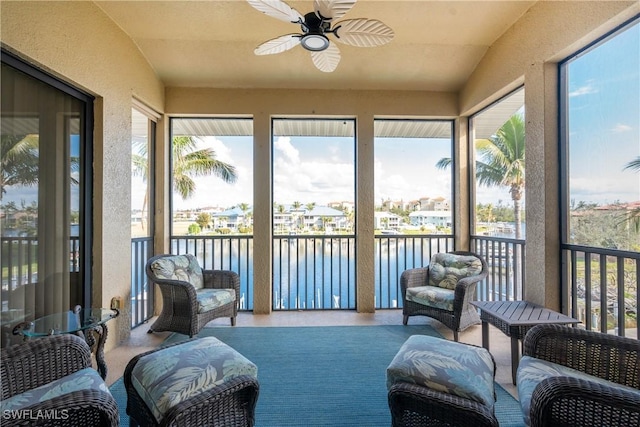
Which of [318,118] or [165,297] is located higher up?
[318,118]

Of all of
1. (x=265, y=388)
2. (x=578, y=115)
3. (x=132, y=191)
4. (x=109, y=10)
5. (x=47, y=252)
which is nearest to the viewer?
(x=265, y=388)

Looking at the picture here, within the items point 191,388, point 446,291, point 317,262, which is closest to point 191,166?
point 317,262

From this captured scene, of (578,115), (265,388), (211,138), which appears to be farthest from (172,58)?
(578,115)

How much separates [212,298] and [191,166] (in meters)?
1.88

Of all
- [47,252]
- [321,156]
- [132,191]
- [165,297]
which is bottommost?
[165,297]

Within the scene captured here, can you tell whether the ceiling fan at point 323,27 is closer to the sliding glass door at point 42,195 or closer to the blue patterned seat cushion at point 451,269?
the sliding glass door at point 42,195

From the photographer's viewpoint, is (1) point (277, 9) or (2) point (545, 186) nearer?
(1) point (277, 9)

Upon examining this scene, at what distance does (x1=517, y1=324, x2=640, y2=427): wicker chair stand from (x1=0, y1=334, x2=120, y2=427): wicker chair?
1891mm

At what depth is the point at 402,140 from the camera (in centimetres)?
416

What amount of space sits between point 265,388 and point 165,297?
148cm

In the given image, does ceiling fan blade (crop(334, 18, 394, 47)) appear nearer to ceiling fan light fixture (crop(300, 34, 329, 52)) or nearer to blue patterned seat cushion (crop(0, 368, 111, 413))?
ceiling fan light fixture (crop(300, 34, 329, 52))

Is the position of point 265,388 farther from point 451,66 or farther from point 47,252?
point 451,66

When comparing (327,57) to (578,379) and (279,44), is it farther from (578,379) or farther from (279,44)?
(578,379)

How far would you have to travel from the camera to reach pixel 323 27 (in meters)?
1.99
